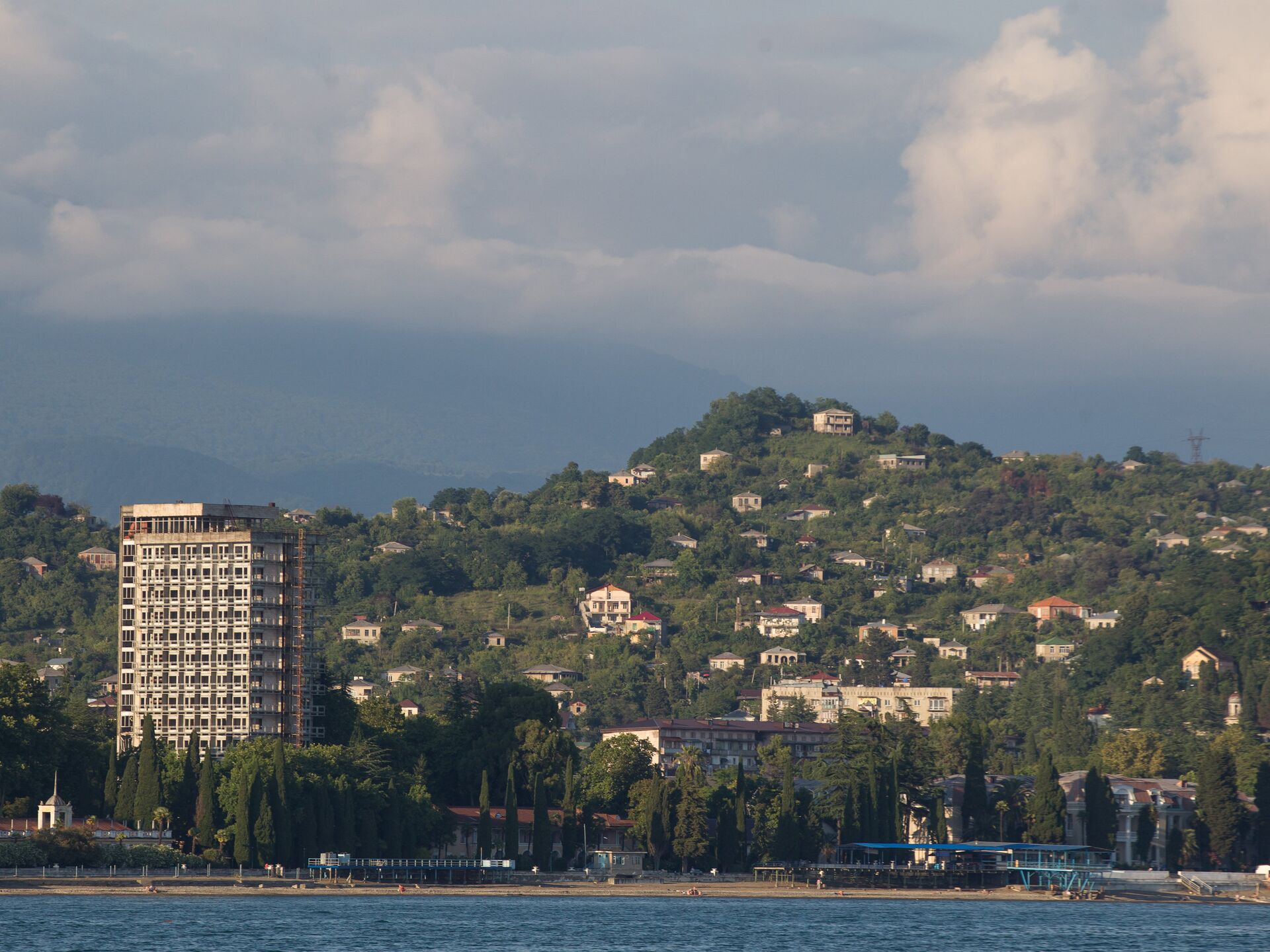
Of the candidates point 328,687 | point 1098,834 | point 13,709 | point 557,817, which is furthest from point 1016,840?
point 13,709

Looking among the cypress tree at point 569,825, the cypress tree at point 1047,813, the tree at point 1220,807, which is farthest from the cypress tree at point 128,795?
the tree at point 1220,807

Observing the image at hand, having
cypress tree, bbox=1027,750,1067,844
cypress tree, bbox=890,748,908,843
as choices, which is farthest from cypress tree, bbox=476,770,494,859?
cypress tree, bbox=1027,750,1067,844

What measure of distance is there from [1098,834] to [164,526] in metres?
65.5

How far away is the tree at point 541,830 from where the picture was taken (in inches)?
5354

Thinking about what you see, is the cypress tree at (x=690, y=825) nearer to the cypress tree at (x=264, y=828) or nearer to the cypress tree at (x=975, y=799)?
the cypress tree at (x=975, y=799)

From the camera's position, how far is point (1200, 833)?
15588 cm

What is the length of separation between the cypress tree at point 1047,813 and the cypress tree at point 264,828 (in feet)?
176

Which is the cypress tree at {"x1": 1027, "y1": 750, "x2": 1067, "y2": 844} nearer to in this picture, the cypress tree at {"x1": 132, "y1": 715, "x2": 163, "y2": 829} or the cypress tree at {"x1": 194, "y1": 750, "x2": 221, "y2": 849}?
the cypress tree at {"x1": 194, "y1": 750, "x2": 221, "y2": 849}

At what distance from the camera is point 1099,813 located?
496ft

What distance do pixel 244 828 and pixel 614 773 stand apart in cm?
3354

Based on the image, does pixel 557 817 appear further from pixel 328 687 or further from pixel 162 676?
pixel 162 676

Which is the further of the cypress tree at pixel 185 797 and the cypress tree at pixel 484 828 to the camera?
the cypress tree at pixel 484 828

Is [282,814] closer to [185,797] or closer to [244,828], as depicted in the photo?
[244,828]

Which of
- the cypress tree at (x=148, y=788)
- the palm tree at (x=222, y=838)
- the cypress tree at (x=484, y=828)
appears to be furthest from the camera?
the cypress tree at (x=484, y=828)
